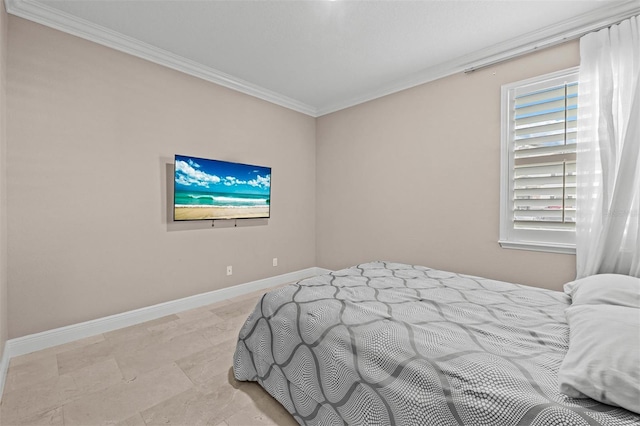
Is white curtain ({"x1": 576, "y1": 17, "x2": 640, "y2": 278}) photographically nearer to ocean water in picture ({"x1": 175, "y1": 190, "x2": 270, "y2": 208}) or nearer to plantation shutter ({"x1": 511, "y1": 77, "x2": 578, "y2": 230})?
plantation shutter ({"x1": 511, "y1": 77, "x2": 578, "y2": 230})


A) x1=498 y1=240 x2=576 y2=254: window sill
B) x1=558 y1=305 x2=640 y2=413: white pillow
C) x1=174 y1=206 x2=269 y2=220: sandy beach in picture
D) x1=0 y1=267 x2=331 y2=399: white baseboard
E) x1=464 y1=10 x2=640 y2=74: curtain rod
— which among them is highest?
x1=464 y1=10 x2=640 y2=74: curtain rod

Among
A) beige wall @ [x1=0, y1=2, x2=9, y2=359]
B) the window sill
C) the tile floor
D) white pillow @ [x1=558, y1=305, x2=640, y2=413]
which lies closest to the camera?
white pillow @ [x1=558, y1=305, x2=640, y2=413]

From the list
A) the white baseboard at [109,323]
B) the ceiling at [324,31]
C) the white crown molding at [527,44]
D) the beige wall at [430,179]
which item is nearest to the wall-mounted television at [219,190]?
the white baseboard at [109,323]

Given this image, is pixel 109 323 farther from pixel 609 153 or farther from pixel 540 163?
pixel 609 153

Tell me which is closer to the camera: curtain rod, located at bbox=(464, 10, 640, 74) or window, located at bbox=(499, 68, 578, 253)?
curtain rod, located at bbox=(464, 10, 640, 74)

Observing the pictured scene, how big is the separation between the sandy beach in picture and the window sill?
2750mm

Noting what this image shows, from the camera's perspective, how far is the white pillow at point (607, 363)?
84 cm

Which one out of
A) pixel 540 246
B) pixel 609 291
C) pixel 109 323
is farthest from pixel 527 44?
pixel 109 323

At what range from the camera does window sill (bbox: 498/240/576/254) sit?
8.14ft

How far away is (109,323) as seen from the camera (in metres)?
2.64

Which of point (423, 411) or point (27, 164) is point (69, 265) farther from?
point (423, 411)

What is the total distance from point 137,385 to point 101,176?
5.90ft

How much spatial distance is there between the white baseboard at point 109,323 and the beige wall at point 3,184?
0.47 ft

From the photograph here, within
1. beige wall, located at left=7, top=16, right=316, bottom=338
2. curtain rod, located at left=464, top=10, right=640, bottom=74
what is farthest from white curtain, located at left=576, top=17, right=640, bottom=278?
beige wall, located at left=7, top=16, right=316, bottom=338
